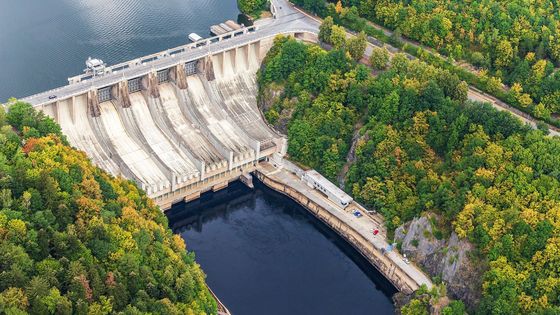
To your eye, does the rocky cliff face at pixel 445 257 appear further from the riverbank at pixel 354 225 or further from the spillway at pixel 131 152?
the spillway at pixel 131 152

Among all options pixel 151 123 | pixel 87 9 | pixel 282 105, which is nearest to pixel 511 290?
pixel 282 105

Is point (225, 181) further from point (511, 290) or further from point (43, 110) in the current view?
point (511, 290)

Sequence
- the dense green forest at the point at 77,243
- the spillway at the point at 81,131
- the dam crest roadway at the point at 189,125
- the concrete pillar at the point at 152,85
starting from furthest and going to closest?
the concrete pillar at the point at 152,85
the spillway at the point at 81,131
the dam crest roadway at the point at 189,125
the dense green forest at the point at 77,243

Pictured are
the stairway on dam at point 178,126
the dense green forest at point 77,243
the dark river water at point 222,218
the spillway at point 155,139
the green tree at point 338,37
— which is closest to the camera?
the dense green forest at point 77,243

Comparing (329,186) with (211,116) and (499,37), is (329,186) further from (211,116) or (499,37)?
(499,37)

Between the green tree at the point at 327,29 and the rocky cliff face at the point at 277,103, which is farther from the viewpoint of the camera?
the green tree at the point at 327,29

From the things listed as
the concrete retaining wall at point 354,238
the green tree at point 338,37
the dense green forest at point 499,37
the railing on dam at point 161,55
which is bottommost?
the concrete retaining wall at point 354,238

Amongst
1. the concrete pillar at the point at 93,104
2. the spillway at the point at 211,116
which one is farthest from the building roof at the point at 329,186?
the concrete pillar at the point at 93,104
